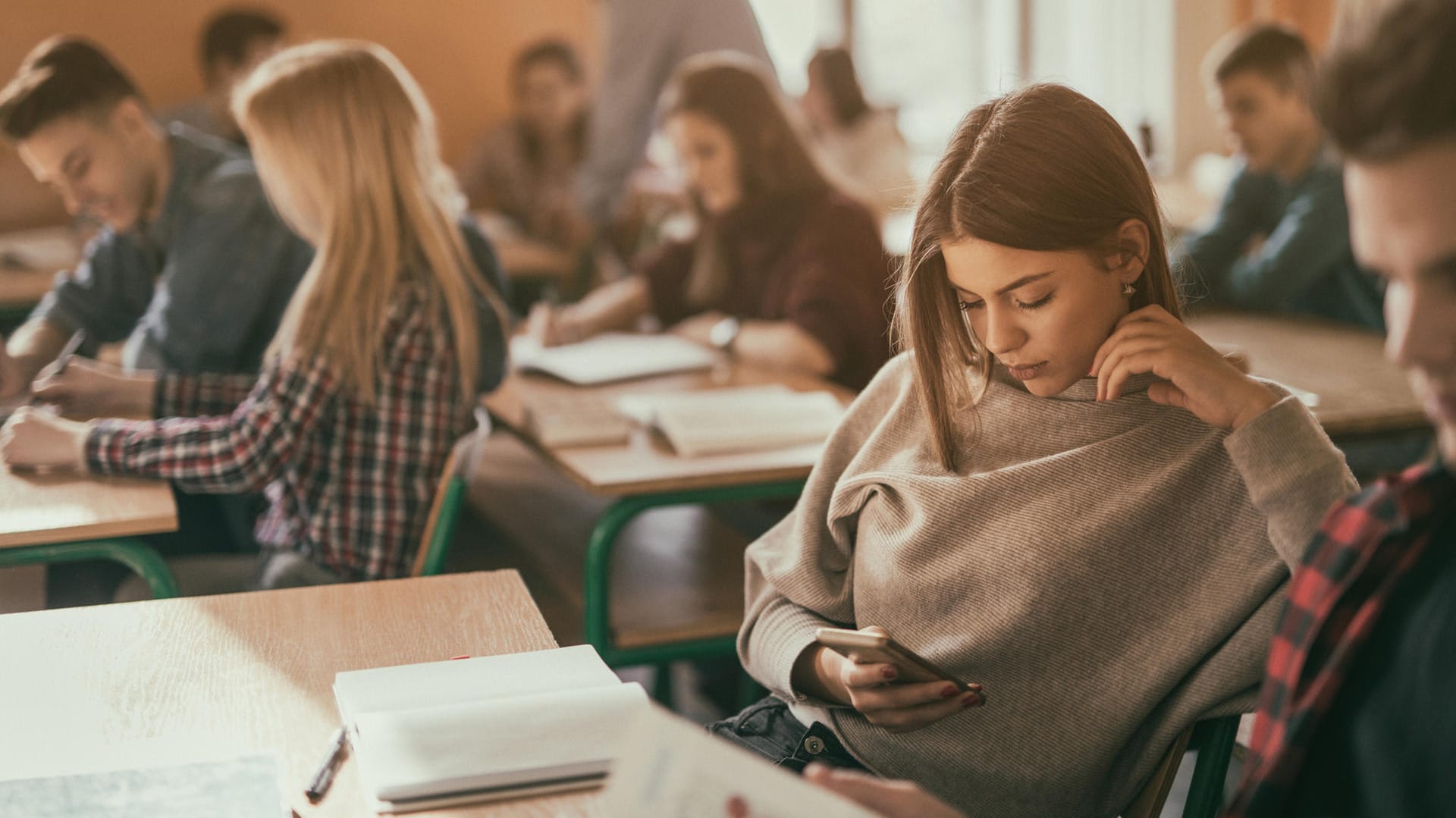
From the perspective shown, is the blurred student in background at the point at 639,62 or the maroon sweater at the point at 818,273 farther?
the blurred student in background at the point at 639,62

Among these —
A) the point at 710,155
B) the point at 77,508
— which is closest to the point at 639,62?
the point at 710,155

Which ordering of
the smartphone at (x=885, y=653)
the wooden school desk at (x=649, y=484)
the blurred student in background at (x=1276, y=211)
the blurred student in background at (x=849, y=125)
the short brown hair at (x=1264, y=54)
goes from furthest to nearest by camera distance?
the blurred student in background at (x=849, y=125)
the short brown hair at (x=1264, y=54)
the blurred student in background at (x=1276, y=211)
the wooden school desk at (x=649, y=484)
the smartphone at (x=885, y=653)

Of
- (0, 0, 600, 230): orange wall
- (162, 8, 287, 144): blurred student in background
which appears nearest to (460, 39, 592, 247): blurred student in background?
(0, 0, 600, 230): orange wall

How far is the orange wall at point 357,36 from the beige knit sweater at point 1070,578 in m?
5.25

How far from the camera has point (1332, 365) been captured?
8.90 feet

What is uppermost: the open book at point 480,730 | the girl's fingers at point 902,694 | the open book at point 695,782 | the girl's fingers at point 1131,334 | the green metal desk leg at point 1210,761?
the girl's fingers at point 1131,334

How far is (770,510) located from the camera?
2576 millimetres

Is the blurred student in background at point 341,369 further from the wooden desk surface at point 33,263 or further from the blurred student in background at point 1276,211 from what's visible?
the wooden desk surface at point 33,263

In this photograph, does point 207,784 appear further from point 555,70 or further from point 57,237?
point 555,70

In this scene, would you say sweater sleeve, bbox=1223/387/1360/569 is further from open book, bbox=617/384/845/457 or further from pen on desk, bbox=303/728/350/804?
open book, bbox=617/384/845/457

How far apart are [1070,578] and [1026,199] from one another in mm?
333

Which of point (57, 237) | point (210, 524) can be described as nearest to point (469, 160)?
point (57, 237)

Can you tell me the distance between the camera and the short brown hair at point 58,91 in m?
2.35

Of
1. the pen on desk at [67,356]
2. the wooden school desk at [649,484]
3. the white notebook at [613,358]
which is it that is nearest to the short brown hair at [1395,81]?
the wooden school desk at [649,484]
